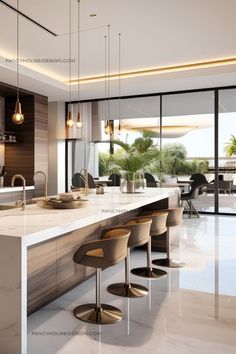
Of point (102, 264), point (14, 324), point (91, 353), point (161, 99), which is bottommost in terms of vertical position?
point (91, 353)

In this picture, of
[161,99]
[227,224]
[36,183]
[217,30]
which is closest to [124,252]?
[217,30]

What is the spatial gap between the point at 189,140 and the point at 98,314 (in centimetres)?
641

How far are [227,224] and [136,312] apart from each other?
475 cm

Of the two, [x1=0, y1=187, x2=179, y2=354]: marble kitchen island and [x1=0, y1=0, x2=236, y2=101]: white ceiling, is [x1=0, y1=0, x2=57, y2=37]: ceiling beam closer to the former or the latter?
[x1=0, y1=0, x2=236, y2=101]: white ceiling

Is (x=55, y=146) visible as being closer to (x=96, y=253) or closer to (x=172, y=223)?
(x=172, y=223)

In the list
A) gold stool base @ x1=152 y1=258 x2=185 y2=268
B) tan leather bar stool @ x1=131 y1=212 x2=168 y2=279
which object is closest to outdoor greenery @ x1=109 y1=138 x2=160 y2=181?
tan leather bar stool @ x1=131 y1=212 x2=168 y2=279

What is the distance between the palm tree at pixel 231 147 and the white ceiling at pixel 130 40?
1.39 meters

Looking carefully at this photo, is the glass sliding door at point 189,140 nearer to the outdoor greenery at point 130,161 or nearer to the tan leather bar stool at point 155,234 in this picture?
the outdoor greenery at point 130,161

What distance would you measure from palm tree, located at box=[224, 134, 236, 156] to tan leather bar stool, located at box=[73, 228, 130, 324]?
5847 millimetres

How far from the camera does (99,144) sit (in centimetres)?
949

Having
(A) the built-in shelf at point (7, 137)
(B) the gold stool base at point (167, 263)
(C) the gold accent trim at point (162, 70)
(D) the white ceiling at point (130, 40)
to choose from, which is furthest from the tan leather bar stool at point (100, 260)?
(A) the built-in shelf at point (7, 137)

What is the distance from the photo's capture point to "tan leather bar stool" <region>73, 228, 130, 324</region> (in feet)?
8.68

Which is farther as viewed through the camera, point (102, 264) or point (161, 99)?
point (161, 99)

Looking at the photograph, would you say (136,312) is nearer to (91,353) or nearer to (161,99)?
(91,353)
